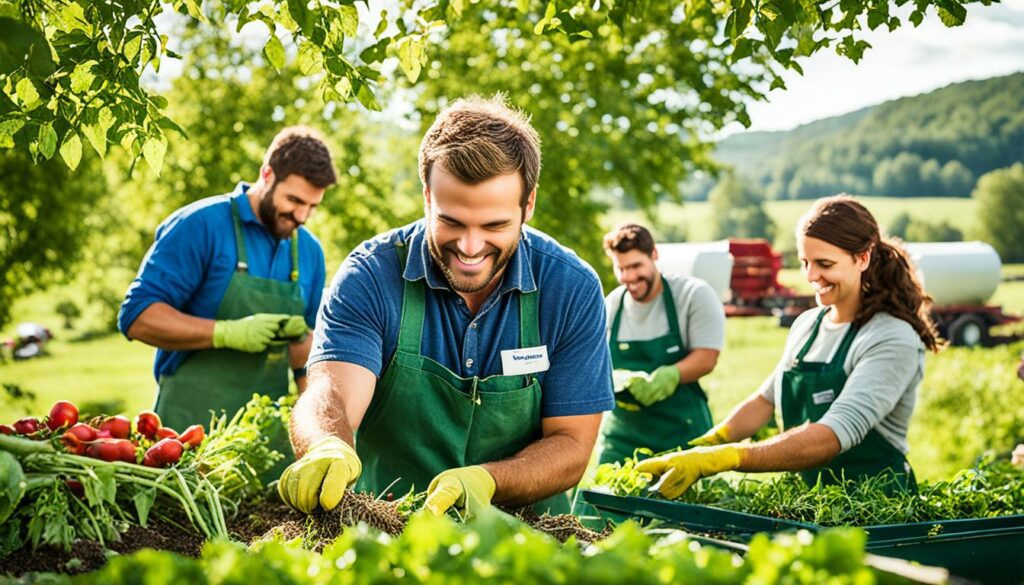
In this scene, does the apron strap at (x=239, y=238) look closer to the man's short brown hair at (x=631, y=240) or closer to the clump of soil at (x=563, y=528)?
the man's short brown hair at (x=631, y=240)

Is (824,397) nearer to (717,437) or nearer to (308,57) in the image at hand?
(717,437)

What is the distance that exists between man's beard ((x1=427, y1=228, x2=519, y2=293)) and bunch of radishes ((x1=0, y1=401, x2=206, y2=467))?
2.72ft

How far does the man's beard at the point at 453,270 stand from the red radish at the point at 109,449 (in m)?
0.95

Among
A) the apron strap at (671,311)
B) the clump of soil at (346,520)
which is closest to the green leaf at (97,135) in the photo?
the clump of soil at (346,520)

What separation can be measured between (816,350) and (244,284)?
8.15 ft

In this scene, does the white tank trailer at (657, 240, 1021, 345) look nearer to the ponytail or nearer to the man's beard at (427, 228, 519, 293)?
the ponytail

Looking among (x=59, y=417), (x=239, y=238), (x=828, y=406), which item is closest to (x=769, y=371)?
(x=828, y=406)

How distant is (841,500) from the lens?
2.66m

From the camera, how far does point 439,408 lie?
2.71 metres

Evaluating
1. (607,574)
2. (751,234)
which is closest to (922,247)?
(751,234)

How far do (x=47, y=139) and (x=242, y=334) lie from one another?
68.8 inches

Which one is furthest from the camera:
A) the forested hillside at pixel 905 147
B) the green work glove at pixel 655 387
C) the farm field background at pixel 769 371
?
the forested hillside at pixel 905 147

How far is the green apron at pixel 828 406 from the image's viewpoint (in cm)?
337

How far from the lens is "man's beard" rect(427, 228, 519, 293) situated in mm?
2539
